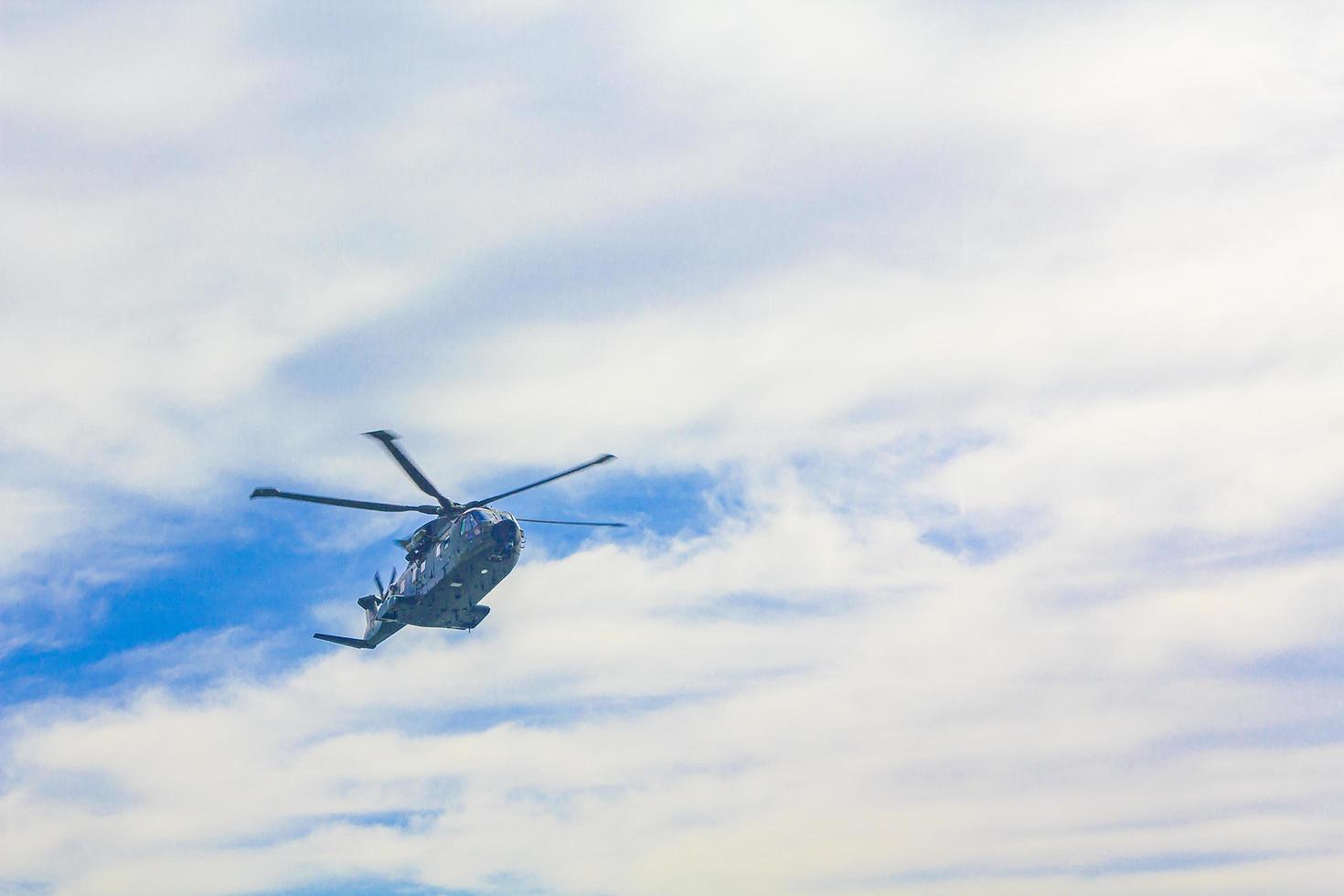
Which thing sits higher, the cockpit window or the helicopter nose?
the cockpit window

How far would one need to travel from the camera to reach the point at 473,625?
4397 inches

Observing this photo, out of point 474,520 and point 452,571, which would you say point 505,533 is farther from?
point 452,571

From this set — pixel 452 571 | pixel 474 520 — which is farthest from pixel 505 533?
pixel 452 571

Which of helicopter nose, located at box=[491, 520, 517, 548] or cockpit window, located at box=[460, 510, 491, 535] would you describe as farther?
cockpit window, located at box=[460, 510, 491, 535]

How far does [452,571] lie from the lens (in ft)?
349

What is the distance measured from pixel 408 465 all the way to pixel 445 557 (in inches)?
299

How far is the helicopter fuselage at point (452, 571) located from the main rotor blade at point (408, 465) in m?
1.87

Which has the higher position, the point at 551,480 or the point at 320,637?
the point at 551,480

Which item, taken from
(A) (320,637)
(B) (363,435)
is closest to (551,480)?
(B) (363,435)

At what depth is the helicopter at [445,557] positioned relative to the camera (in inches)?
4114

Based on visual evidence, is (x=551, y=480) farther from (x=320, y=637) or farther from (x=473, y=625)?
(x=320, y=637)

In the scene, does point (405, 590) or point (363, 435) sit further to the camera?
point (405, 590)

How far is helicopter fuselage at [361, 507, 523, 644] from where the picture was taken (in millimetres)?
104500

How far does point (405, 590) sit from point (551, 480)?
584 inches
